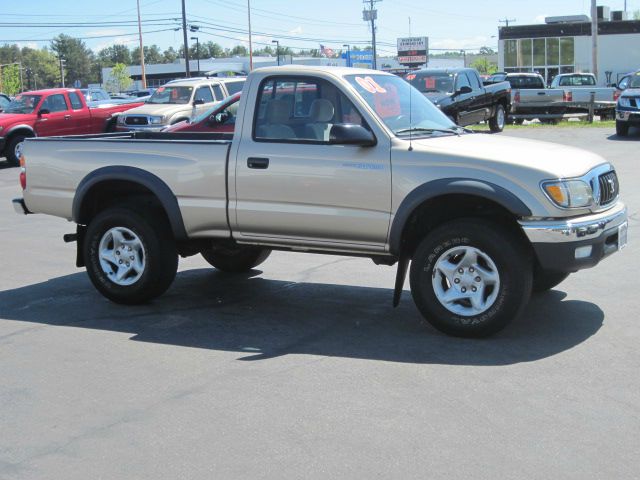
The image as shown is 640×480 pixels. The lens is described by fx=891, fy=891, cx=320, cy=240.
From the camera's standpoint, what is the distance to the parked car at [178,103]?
22.6 m

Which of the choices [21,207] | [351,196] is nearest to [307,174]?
[351,196]

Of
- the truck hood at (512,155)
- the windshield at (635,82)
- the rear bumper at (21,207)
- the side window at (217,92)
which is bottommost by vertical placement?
the rear bumper at (21,207)

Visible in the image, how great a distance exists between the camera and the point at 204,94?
77.1ft

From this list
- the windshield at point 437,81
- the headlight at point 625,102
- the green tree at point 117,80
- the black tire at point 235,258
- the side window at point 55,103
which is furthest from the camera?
the green tree at point 117,80

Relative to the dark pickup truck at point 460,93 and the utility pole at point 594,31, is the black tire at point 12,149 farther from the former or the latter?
the utility pole at point 594,31

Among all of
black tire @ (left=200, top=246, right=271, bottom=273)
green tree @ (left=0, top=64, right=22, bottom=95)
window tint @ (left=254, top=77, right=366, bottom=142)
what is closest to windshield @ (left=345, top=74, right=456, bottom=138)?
window tint @ (left=254, top=77, right=366, bottom=142)

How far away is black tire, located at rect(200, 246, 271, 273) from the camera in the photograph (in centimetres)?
866

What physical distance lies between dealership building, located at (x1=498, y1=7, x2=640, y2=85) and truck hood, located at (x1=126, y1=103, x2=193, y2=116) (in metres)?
48.4

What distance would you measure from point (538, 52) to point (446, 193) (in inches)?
2567

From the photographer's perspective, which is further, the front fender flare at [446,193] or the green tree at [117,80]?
the green tree at [117,80]

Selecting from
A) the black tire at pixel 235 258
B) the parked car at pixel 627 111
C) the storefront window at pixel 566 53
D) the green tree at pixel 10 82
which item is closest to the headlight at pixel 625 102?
the parked car at pixel 627 111

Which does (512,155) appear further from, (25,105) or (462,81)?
(25,105)

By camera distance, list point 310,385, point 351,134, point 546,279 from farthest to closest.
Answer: point 546,279 < point 351,134 < point 310,385

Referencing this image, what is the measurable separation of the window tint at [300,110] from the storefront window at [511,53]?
63.6 m
